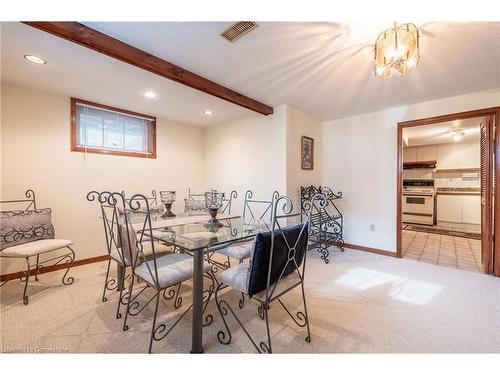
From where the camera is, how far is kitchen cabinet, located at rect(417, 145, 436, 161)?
579cm

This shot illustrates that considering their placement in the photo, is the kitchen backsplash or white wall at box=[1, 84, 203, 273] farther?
the kitchen backsplash

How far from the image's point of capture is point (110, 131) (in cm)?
335

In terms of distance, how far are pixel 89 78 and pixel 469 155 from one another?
25.0ft

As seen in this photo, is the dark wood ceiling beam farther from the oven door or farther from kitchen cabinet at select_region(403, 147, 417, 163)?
kitchen cabinet at select_region(403, 147, 417, 163)

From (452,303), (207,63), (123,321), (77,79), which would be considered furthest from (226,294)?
(77,79)

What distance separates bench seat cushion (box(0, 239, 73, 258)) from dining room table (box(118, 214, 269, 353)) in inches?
32.5

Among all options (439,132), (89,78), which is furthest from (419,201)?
(89,78)

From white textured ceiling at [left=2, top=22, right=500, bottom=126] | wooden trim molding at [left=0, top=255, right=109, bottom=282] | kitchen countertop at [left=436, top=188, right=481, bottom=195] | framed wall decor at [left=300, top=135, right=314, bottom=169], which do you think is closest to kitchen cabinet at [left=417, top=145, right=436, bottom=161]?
kitchen countertop at [left=436, top=188, right=481, bottom=195]

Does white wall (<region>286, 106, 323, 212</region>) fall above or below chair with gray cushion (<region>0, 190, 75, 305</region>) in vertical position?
above

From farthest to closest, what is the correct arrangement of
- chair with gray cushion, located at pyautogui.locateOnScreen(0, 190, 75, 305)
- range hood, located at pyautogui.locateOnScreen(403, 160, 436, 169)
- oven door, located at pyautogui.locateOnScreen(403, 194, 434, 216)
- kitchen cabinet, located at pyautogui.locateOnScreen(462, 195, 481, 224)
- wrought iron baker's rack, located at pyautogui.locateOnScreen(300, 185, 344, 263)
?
range hood, located at pyautogui.locateOnScreen(403, 160, 436, 169), oven door, located at pyautogui.locateOnScreen(403, 194, 434, 216), kitchen cabinet, located at pyautogui.locateOnScreen(462, 195, 481, 224), wrought iron baker's rack, located at pyautogui.locateOnScreen(300, 185, 344, 263), chair with gray cushion, located at pyautogui.locateOnScreen(0, 190, 75, 305)

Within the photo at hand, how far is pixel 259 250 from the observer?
1.24m

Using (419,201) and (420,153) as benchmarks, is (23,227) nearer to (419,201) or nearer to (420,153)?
(419,201)
